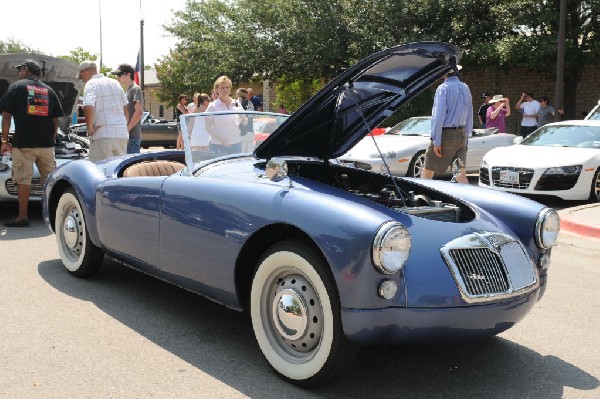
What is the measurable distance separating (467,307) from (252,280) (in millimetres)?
1073

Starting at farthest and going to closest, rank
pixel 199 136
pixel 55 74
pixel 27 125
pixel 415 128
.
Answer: pixel 415 128 < pixel 55 74 < pixel 27 125 < pixel 199 136

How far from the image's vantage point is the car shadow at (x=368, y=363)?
3.17m

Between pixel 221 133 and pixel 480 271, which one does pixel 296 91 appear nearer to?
pixel 221 133

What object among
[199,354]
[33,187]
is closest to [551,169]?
[33,187]

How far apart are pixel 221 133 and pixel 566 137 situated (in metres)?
7.86

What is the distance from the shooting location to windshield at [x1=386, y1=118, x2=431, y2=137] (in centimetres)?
1270

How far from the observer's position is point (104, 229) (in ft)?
14.9

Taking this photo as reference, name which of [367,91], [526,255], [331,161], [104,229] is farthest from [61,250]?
[526,255]

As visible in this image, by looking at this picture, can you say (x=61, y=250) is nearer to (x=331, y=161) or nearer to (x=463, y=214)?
(x=331, y=161)

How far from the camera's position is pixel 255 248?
3430 mm

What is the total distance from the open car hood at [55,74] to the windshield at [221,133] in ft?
15.3

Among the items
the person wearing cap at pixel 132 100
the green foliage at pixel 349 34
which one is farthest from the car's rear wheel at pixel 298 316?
the green foliage at pixel 349 34

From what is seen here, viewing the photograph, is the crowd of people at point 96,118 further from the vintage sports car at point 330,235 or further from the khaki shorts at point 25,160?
the vintage sports car at point 330,235

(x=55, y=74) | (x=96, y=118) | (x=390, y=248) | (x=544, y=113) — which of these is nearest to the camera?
(x=390, y=248)
